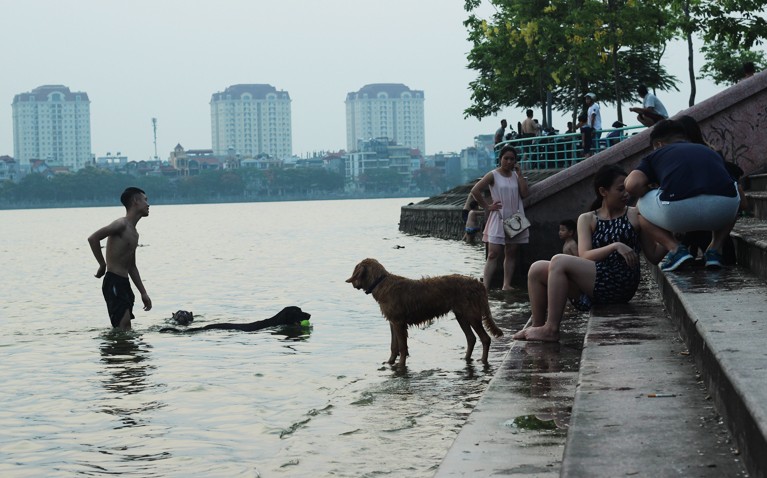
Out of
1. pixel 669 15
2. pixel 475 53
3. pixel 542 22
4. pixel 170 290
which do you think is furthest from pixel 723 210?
pixel 475 53

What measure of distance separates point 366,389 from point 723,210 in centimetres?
277

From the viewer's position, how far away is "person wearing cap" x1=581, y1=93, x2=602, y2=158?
25938 mm

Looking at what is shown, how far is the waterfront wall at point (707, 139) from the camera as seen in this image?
1503cm

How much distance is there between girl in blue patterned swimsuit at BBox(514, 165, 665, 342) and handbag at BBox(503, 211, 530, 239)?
5146mm

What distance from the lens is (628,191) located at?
25.4ft

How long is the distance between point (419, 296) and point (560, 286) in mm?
1071

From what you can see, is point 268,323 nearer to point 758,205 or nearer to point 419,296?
point 419,296

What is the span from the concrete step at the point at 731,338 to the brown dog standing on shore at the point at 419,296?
137cm

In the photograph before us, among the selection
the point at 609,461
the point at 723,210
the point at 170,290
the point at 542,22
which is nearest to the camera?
the point at 609,461

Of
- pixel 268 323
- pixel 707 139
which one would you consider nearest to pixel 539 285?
pixel 268 323

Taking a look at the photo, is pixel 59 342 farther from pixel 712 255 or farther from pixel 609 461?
pixel 609 461

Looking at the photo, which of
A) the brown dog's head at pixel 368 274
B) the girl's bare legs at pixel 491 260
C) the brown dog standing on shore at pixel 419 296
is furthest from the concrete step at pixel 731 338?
the girl's bare legs at pixel 491 260

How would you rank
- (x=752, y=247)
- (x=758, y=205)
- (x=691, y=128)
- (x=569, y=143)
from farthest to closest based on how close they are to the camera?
(x=569, y=143) → (x=758, y=205) → (x=691, y=128) → (x=752, y=247)

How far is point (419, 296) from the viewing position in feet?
26.0
